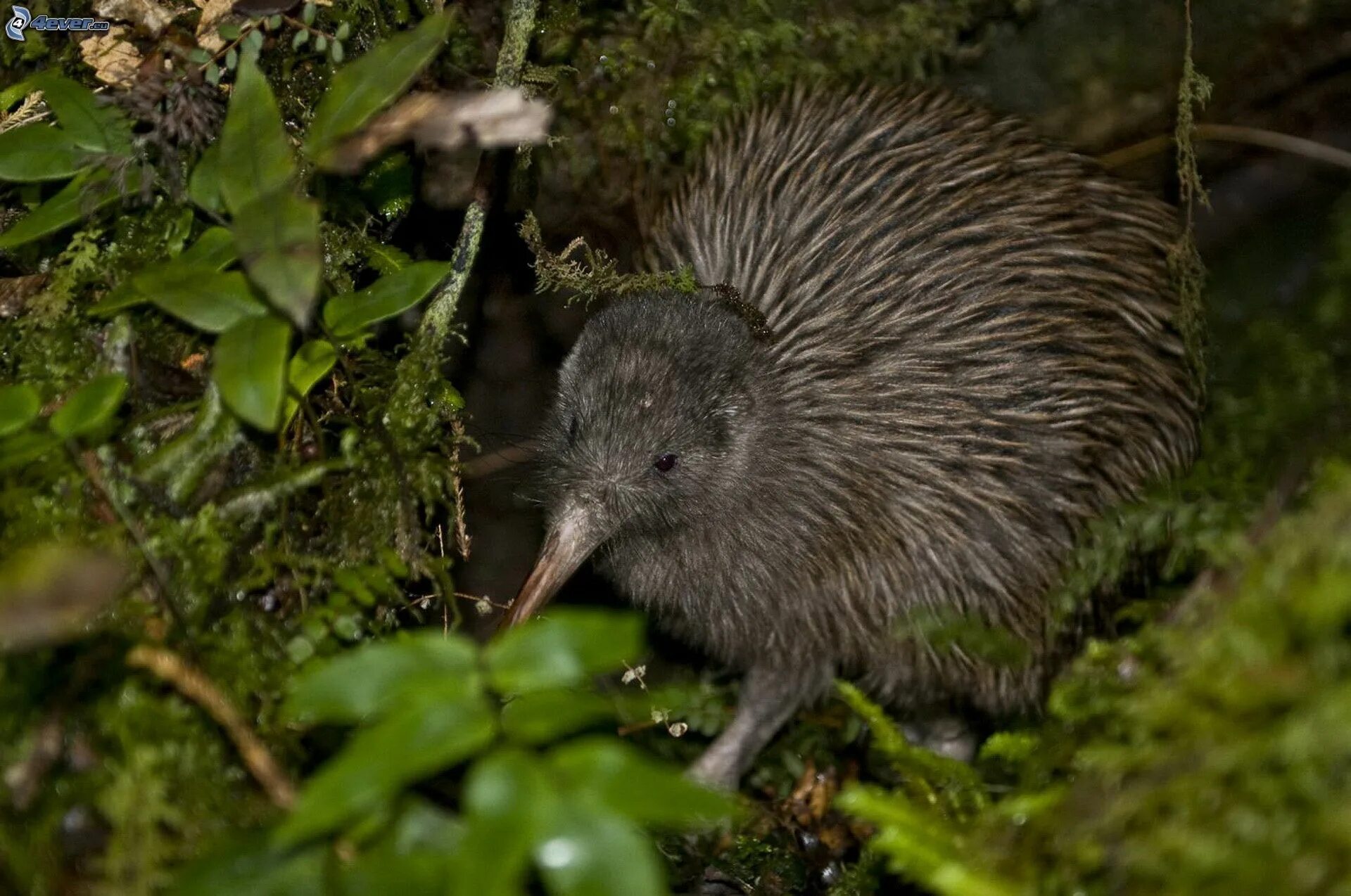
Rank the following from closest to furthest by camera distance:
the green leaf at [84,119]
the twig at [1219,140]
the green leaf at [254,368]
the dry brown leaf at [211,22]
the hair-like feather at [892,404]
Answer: the green leaf at [254,368], the green leaf at [84,119], the dry brown leaf at [211,22], the hair-like feather at [892,404], the twig at [1219,140]

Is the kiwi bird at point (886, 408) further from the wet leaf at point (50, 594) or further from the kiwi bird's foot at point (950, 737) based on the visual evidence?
the wet leaf at point (50, 594)

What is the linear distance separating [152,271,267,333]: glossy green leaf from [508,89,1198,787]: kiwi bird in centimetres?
101

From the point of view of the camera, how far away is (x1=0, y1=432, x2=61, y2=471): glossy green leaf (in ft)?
7.84

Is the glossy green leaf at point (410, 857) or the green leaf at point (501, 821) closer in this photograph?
the green leaf at point (501, 821)

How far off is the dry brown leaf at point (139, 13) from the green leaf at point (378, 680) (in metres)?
2.23

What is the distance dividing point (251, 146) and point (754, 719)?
2387 mm

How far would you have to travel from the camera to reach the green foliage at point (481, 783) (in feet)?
5.46

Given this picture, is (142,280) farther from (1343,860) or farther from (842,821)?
(842,821)

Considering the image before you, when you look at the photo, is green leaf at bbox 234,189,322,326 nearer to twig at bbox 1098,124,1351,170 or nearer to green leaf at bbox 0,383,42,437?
green leaf at bbox 0,383,42,437

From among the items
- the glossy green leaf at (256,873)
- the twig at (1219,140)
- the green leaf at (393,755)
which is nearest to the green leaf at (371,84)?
the green leaf at (393,755)

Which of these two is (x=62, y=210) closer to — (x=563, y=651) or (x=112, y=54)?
(x=112, y=54)

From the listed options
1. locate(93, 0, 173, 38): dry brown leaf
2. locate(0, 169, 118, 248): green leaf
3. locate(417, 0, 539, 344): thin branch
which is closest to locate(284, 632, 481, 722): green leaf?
locate(417, 0, 539, 344): thin branch

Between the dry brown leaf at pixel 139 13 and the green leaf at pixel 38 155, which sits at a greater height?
the dry brown leaf at pixel 139 13

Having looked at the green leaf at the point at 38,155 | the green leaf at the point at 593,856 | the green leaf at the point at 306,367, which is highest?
the green leaf at the point at 38,155
